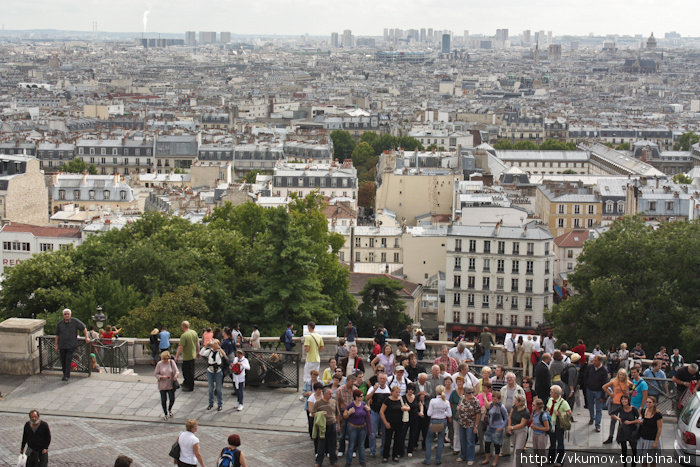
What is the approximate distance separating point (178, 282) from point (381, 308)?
15.2 metres

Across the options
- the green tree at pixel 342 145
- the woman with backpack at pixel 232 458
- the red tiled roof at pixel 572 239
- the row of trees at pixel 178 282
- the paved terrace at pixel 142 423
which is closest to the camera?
the woman with backpack at pixel 232 458

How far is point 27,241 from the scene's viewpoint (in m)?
44.4

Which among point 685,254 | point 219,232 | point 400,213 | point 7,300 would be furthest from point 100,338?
point 400,213

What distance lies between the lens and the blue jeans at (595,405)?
1510 cm

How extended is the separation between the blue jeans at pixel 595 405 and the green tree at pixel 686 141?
330 ft

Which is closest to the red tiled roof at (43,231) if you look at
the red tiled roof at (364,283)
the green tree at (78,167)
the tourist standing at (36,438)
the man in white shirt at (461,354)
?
the red tiled roof at (364,283)

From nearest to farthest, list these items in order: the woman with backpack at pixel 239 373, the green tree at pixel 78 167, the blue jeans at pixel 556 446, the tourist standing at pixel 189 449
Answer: the tourist standing at pixel 189 449 < the blue jeans at pixel 556 446 < the woman with backpack at pixel 239 373 < the green tree at pixel 78 167

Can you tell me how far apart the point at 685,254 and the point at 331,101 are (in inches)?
5903

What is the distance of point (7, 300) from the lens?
89.6 feet

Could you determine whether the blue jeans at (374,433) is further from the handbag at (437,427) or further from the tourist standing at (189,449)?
the tourist standing at (189,449)

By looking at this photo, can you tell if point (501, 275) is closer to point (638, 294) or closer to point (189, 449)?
point (638, 294)

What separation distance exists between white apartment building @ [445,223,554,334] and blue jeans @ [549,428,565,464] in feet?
99.0

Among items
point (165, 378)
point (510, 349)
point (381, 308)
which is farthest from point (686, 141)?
point (165, 378)

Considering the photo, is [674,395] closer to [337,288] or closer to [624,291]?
[624,291]
